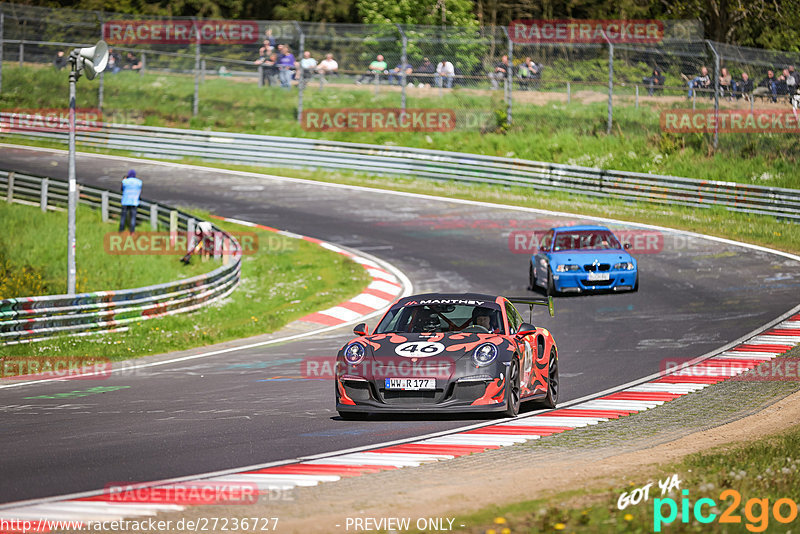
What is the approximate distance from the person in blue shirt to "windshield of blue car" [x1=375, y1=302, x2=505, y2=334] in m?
15.5

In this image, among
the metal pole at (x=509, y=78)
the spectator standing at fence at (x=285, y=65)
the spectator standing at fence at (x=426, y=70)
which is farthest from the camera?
the spectator standing at fence at (x=285, y=65)

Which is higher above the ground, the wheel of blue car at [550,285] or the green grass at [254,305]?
the wheel of blue car at [550,285]

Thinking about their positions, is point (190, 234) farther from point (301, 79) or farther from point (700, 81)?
point (700, 81)

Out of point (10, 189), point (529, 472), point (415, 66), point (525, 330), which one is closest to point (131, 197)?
point (10, 189)

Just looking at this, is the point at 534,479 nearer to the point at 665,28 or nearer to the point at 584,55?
the point at 584,55

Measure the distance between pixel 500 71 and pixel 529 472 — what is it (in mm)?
28063

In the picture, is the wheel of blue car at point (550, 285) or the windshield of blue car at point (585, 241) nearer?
the wheel of blue car at point (550, 285)

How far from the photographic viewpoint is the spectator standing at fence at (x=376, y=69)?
3616 cm

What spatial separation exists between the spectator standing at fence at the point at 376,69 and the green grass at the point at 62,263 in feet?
38.2

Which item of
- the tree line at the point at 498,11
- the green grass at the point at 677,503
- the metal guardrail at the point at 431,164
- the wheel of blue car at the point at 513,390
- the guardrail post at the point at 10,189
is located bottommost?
the guardrail post at the point at 10,189

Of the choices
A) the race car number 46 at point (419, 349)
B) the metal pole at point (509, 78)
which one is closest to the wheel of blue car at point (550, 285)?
the race car number 46 at point (419, 349)

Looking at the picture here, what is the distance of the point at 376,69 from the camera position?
3641 centimetres

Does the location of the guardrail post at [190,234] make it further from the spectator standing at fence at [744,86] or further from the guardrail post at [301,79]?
the spectator standing at fence at [744,86]

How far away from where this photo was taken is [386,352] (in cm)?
1059
